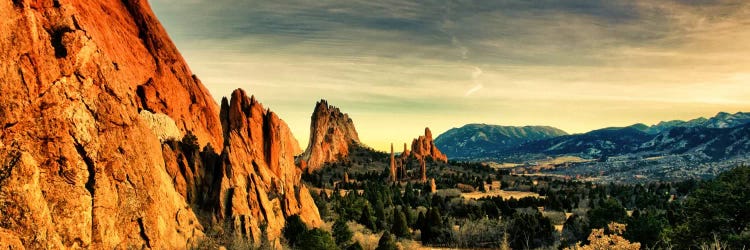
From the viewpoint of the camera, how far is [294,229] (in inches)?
1978

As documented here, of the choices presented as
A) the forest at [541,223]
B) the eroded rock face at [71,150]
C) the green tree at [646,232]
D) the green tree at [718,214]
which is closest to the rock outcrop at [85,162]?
the eroded rock face at [71,150]

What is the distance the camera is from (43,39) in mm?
28188

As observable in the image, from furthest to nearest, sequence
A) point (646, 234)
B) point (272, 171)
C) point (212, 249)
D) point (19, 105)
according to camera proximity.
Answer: point (272, 171)
point (646, 234)
point (212, 249)
point (19, 105)

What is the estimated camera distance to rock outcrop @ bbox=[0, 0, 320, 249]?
2323 centimetres

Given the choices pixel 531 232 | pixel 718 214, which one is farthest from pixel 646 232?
A: pixel 531 232

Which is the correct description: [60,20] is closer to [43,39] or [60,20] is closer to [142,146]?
[43,39]

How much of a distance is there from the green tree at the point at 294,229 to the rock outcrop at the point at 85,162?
2066 millimetres

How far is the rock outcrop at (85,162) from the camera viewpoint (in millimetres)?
23234

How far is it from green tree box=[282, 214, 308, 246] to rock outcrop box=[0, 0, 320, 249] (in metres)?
2.07

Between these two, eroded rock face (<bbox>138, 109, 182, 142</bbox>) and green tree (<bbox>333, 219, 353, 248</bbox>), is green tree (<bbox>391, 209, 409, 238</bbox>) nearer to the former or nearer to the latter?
green tree (<bbox>333, 219, 353, 248</bbox>)

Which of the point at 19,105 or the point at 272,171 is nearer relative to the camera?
the point at 19,105

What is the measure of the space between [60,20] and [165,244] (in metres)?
16.4

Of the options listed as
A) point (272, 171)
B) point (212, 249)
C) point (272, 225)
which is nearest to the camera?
point (212, 249)

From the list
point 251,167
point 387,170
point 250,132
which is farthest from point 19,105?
point 387,170
